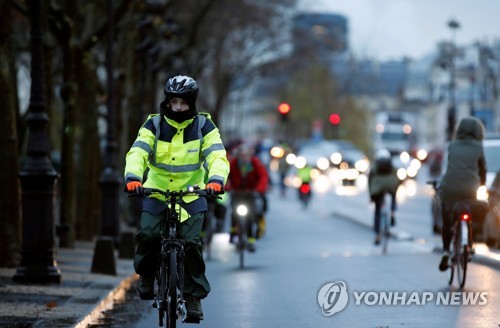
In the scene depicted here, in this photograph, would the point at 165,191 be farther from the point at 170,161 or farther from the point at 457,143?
the point at 457,143

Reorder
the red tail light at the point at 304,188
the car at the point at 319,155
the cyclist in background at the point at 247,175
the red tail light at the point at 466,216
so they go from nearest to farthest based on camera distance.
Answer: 1. the red tail light at the point at 466,216
2. the cyclist in background at the point at 247,175
3. the red tail light at the point at 304,188
4. the car at the point at 319,155

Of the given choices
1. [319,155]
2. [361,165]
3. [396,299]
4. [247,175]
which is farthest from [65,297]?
[319,155]

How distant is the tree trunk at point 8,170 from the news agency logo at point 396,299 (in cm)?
415

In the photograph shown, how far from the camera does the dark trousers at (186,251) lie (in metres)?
10.6

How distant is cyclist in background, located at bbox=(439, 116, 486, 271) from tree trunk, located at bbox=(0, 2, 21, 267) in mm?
5202

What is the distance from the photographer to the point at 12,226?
17.4m

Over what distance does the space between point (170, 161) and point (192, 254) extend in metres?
0.69

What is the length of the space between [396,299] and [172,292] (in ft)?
14.4

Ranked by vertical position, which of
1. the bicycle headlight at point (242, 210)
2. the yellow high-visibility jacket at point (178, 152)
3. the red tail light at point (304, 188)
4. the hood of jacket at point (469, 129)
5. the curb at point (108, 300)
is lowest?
the curb at point (108, 300)

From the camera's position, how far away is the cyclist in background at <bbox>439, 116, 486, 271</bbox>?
592 inches

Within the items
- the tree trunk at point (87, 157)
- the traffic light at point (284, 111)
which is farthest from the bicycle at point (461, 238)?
the traffic light at point (284, 111)

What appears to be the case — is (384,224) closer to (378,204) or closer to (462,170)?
(378,204)

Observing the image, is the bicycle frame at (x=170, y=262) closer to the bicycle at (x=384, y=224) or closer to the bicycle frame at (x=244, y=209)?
the bicycle frame at (x=244, y=209)

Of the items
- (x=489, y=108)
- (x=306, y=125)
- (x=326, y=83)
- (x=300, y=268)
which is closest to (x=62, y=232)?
(x=300, y=268)
